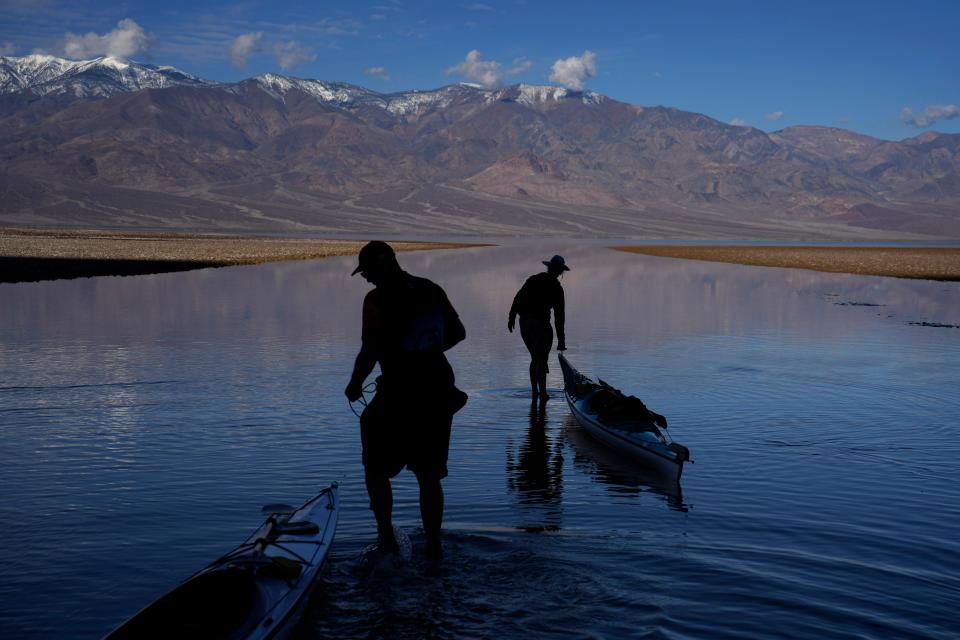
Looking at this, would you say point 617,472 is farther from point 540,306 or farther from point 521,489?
point 540,306

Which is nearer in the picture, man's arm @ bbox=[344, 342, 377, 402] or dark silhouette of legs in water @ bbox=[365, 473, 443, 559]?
man's arm @ bbox=[344, 342, 377, 402]

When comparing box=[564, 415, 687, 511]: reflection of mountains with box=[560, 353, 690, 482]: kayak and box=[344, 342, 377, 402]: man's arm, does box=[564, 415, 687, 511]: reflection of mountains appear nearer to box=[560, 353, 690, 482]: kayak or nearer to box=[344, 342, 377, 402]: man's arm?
box=[560, 353, 690, 482]: kayak

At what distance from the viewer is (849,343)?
20.5 meters

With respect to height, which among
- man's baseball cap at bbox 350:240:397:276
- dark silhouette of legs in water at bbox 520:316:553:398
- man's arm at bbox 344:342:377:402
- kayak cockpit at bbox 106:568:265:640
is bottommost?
kayak cockpit at bbox 106:568:265:640

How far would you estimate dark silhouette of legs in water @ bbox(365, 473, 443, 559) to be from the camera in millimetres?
6551

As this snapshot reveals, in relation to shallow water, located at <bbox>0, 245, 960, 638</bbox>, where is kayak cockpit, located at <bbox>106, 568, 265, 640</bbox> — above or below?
above

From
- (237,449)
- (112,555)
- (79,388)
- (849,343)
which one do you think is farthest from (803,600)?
(849,343)

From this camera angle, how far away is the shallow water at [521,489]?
20.1ft

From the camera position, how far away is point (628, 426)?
10117 mm

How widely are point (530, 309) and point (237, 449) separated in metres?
4.14

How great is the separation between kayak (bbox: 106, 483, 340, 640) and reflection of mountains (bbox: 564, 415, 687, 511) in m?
3.36

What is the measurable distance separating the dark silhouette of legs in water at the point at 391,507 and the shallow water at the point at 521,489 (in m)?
0.18

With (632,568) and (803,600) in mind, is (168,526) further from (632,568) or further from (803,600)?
(803,600)

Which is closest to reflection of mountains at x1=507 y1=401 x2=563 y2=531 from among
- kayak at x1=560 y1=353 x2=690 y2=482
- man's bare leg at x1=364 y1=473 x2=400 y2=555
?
kayak at x1=560 y1=353 x2=690 y2=482
